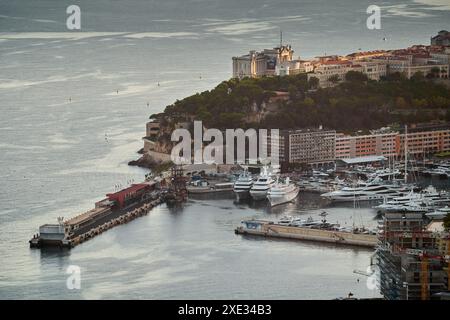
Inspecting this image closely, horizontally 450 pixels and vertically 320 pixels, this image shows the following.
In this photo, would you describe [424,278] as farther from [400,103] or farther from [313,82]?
[313,82]

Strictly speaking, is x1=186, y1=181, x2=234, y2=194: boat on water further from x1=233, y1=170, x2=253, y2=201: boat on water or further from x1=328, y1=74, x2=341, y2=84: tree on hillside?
x1=328, y1=74, x2=341, y2=84: tree on hillside

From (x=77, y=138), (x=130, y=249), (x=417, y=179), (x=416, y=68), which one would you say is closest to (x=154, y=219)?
(x=130, y=249)

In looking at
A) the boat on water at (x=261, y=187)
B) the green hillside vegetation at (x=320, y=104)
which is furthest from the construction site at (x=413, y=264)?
the green hillside vegetation at (x=320, y=104)

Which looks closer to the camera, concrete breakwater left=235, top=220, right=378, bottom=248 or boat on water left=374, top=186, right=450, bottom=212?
concrete breakwater left=235, top=220, right=378, bottom=248

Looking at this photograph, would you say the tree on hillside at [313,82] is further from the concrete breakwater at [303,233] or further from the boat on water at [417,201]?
the concrete breakwater at [303,233]

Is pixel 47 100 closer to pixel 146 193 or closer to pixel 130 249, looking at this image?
pixel 146 193

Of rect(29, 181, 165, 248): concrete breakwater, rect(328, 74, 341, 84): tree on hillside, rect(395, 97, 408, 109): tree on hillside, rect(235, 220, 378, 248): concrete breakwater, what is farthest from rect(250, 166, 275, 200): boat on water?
rect(328, 74, 341, 84): tree on hillside

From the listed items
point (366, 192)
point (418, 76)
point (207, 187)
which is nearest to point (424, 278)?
point (366, 192)
